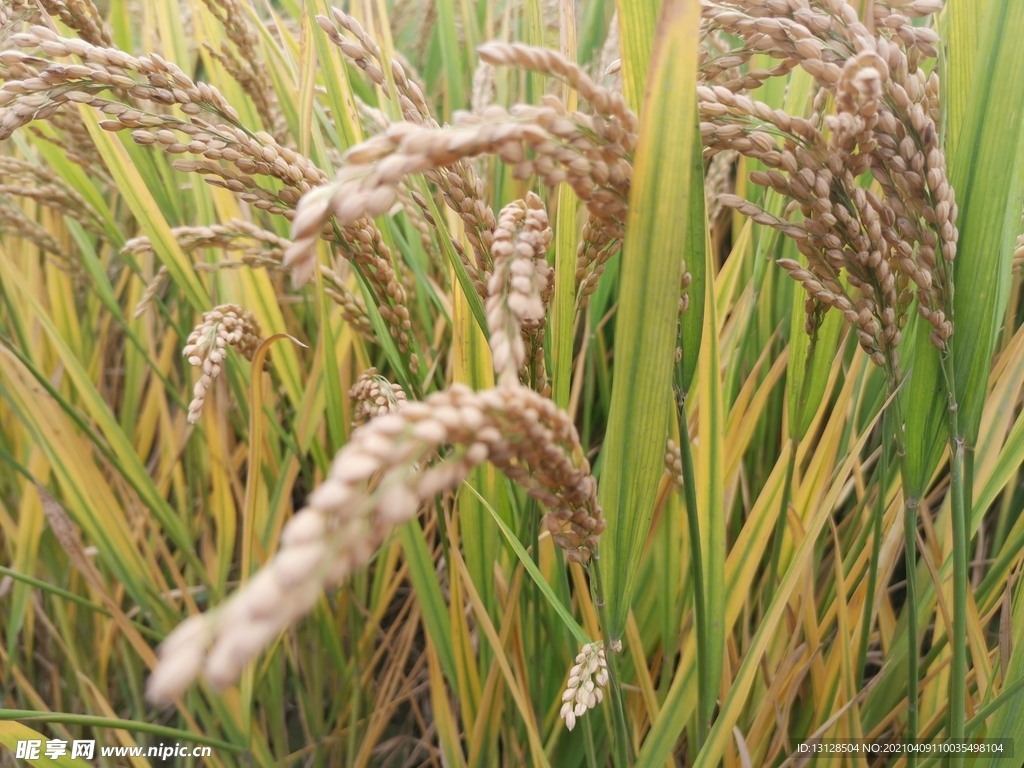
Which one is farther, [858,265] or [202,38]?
[202,38]

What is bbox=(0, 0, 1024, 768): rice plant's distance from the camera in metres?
0.36

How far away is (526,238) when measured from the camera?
1.15 ft

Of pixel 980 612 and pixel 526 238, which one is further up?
pixel 526 238

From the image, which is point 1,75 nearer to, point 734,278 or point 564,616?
point 564,616

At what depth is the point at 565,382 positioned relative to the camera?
0.58 metres

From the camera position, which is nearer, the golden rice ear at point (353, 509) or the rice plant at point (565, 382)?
the golden rice ear at point (353, 509)

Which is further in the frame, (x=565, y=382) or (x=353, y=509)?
(x=565, y=382)

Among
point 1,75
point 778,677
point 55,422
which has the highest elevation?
point 1,75

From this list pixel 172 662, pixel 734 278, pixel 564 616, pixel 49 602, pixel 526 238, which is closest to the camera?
pixel 172 662

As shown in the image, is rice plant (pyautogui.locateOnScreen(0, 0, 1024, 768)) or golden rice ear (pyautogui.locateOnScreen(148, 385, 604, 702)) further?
rice plant (pyautogui.locateOnScreen(0, 0, 1024, 768))

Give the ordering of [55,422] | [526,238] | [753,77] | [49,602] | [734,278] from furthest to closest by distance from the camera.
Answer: [49,602], [55,422], [734,278], [753,77], [526,238]

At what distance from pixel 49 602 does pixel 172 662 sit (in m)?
1.28

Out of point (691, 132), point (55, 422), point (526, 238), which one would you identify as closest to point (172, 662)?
point (526, 238)

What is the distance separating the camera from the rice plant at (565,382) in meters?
0.36
